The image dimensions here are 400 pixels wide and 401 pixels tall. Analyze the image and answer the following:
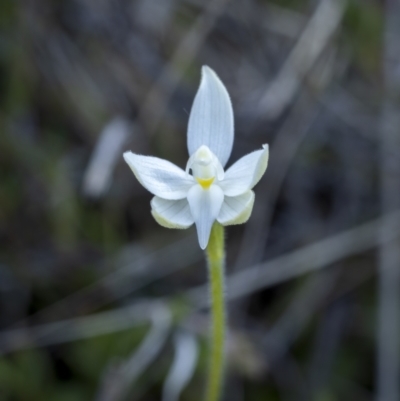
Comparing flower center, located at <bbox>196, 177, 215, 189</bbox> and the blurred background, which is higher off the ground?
the blurred background

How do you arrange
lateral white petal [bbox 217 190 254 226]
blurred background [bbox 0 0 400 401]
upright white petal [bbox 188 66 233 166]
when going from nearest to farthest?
1. lateral white petal [bbox 217 190 254 226]
2. upright white petal [bbox 188 66 233 166]
3. blurred background [bbox 0 0 400 401]

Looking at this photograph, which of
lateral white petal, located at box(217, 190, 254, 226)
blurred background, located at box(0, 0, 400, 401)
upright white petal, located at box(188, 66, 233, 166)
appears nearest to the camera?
lateral white petal, located at box(217, 190, 254, 226)

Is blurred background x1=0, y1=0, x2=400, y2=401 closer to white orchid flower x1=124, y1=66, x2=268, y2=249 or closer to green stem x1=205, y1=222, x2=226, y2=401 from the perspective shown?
green stem x1=205, y1=222, x2=226, y2=401

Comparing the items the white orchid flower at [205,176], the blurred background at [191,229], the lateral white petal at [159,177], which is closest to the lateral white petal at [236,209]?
the white orchid flower at [205,176]

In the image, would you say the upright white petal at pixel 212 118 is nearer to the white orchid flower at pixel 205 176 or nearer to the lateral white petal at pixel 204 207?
the white orchid flower at pixel 205 176

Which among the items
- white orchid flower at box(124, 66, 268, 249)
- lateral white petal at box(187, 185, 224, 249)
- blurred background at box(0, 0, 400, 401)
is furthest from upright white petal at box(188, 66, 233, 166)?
blurred background at box(0, 0, 400, 401)

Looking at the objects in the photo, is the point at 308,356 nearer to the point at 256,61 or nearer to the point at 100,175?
the point at 100,175

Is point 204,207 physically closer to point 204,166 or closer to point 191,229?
point 204,166

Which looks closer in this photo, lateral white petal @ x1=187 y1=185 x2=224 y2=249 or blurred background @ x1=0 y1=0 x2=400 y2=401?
lateral white petal @ x1=187 y1=185 x2=224 y2=249
